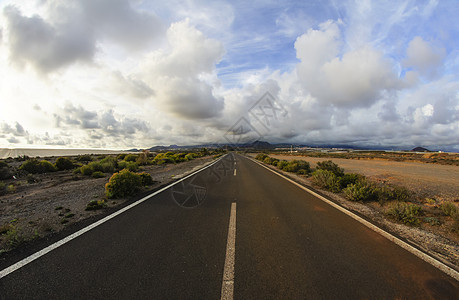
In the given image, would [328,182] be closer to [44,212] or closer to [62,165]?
[44,212]

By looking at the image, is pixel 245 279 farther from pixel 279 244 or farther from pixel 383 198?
pixel 383 198

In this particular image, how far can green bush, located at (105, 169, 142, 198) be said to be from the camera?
654cm

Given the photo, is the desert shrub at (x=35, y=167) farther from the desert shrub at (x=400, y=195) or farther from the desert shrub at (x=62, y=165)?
the desert shrub at (x=400, y=195)

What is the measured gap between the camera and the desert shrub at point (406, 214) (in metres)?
4.60

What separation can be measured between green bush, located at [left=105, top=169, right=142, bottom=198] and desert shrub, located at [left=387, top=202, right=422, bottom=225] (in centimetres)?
845

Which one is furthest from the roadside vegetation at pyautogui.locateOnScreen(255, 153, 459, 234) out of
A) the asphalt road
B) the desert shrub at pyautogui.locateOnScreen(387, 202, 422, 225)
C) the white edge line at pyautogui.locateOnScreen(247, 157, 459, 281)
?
the asphalt road

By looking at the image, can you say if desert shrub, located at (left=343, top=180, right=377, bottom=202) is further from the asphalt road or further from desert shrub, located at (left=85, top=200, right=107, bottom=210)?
desert shrub, located at (left=85, top=200, right=107, bottom=210)

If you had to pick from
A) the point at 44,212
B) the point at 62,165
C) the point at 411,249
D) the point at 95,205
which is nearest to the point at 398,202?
the point at 411,249

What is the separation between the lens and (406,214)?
15.5 feet

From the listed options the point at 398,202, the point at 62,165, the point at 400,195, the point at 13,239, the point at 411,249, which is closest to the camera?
the point at 411,249

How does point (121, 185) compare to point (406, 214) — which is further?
point (121, 185)

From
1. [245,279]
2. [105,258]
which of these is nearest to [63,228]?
[105,258]

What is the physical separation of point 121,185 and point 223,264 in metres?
5.56

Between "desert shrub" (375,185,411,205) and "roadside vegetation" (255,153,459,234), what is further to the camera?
"desert shrub" (375,185,411,205)
